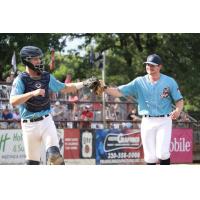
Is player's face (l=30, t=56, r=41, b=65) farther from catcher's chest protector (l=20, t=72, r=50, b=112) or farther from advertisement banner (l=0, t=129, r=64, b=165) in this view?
advertisement banner (l=0, t=129, r=64, b=165)

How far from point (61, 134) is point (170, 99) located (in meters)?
9.35

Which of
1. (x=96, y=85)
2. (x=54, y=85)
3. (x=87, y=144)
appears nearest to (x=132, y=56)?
(x=87, y=144)

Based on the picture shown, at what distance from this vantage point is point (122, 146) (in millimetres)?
20172

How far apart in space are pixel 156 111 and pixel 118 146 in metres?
10.4

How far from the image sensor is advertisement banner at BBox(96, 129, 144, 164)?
64.7ft

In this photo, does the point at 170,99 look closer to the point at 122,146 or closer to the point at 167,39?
the point at 122,146

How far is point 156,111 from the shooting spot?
977 centimetres

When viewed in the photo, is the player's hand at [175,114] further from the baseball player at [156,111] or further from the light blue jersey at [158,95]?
the light blue jersey at [158,95]

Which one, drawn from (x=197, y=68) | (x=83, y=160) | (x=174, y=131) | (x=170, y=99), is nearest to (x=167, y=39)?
(x=197, y=68)

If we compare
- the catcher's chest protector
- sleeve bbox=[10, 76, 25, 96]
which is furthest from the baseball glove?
sleeve bbox=[10, 76, 25, 96]

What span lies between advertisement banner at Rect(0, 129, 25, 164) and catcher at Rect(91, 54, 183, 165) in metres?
8.77

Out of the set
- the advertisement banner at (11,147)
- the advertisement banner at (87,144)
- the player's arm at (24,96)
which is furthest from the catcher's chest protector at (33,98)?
the advertisement banner at (87,144)

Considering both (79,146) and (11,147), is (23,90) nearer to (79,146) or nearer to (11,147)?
(11,147)

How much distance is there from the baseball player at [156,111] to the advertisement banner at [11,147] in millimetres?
8767
